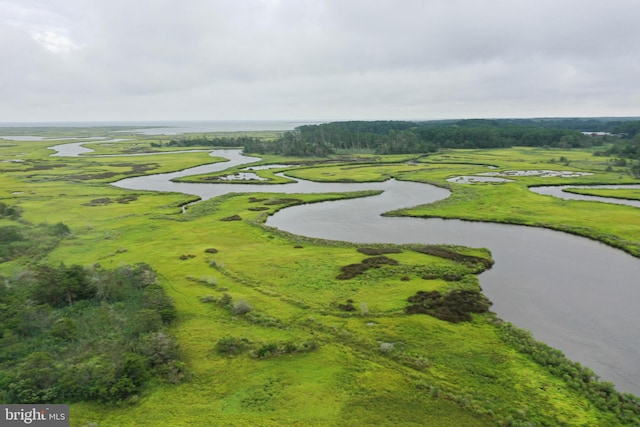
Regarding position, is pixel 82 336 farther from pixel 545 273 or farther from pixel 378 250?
pixel 545 273

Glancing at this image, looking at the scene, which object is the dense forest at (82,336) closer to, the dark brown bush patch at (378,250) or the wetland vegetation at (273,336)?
the wetland vegetation at (273,336)

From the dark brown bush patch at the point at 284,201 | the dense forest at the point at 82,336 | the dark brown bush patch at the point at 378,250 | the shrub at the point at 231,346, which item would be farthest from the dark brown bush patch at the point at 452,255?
the dark brown bush patch at the point at 284,201

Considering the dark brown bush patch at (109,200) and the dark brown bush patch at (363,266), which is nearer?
the dark brown bush patch at (363,266)

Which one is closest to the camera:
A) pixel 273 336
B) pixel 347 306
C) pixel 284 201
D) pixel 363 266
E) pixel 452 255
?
pixel 273 336

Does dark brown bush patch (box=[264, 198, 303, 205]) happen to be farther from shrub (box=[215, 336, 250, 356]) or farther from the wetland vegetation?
shrub (box=[215, 336, 250, 356])

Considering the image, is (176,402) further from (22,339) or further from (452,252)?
(452,252)

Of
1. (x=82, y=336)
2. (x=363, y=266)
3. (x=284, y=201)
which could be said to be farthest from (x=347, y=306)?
(x=284, y=201)

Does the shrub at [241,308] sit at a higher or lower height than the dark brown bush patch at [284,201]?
lower
